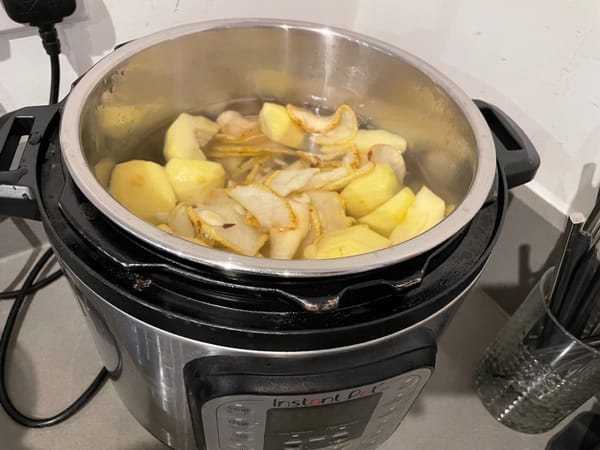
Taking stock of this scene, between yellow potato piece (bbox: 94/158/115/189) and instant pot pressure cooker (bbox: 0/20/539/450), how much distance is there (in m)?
0.02

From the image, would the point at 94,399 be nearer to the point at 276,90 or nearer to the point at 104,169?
the point at 104,169

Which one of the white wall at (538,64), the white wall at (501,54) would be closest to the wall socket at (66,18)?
the white wall at (501,54)

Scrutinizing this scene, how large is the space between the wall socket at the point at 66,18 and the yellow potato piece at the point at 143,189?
0.73 feet

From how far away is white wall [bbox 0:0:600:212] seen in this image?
2.12 ft

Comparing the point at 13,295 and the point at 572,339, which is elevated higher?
the point at 572,339

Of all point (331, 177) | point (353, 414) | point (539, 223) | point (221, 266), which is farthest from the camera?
point (539, 223)

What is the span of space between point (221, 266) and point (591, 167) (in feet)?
1.65

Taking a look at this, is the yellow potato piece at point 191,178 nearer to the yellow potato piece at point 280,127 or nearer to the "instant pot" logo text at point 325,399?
the yellow potato piece at point 280,127

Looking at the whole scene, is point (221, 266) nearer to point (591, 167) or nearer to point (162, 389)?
point (162, 389)

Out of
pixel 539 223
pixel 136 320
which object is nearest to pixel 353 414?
pixel 136 320

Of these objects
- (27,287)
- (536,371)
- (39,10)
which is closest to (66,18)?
(39,10)

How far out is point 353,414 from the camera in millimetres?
504

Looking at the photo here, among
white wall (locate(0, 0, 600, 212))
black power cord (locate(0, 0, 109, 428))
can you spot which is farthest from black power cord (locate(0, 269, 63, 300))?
white wall (locate(0, 0, 600, 212))

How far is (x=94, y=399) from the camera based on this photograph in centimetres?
70
